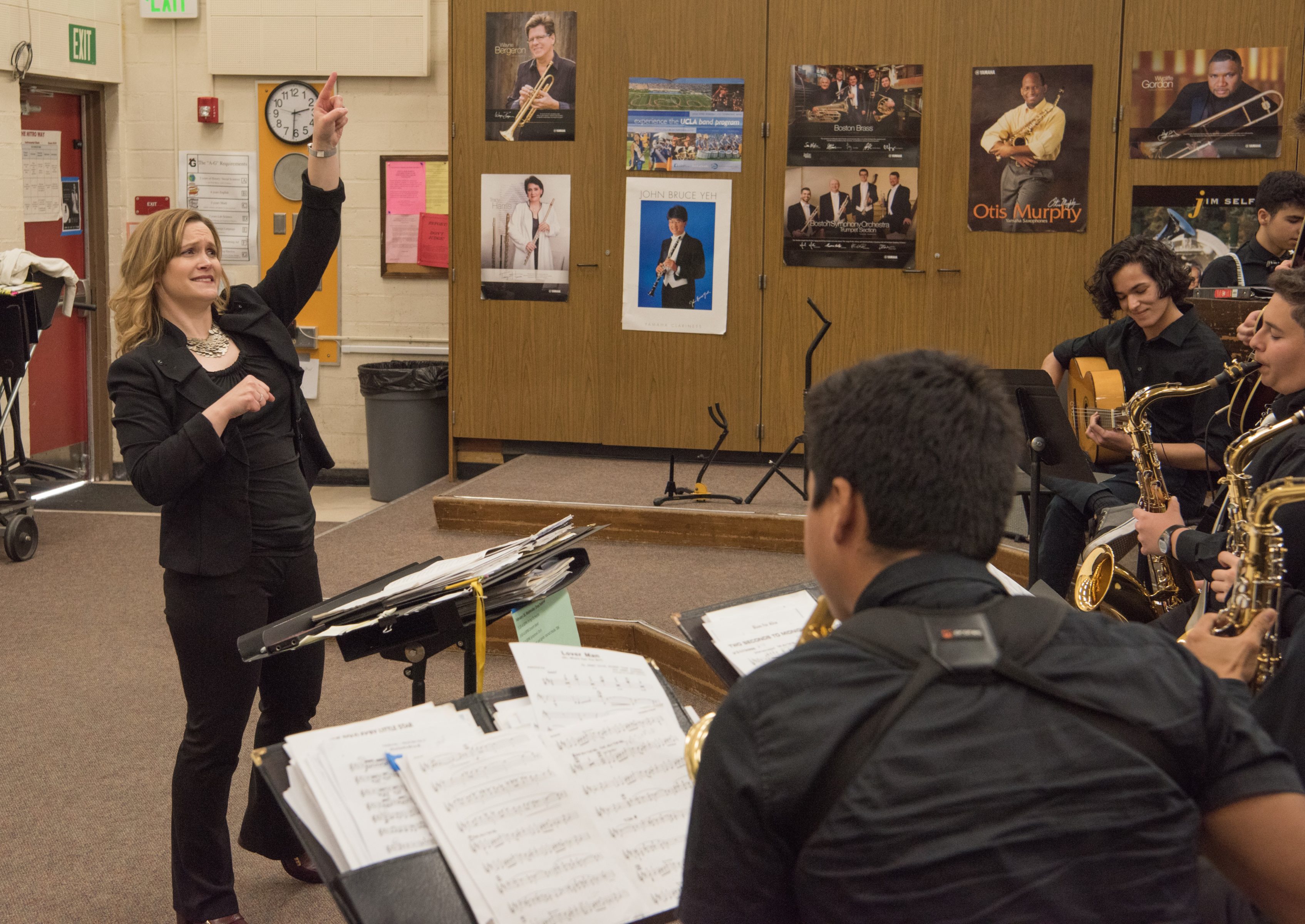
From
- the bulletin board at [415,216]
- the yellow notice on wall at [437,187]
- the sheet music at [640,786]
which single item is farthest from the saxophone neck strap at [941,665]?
the yellow notice on wall at [437,187]

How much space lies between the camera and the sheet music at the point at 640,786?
4.78ft

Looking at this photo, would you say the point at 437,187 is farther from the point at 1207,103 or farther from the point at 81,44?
the point at 1207,103

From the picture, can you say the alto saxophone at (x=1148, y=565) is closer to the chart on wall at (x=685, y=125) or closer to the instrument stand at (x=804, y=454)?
the instrument stand at (x=804, y=454)

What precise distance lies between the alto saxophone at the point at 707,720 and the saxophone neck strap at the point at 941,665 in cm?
35

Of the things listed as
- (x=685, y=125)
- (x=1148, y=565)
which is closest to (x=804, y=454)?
(x=1148, y=565)

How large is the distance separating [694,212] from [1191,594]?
3.55 meters

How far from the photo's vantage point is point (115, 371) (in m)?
2.37

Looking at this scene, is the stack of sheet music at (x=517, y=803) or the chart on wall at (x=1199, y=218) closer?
the stack of sheet music at (x=517, y=803)

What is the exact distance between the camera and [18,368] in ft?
17.8

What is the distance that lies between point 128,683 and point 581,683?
2.86 metres

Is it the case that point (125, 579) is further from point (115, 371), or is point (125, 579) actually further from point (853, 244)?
point (853, 244)

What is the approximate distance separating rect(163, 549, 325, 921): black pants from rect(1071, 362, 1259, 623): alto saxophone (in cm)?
205

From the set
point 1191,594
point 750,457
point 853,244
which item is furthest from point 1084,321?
point 1191,594

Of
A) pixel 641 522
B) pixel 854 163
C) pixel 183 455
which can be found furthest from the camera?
pixel 854 163
